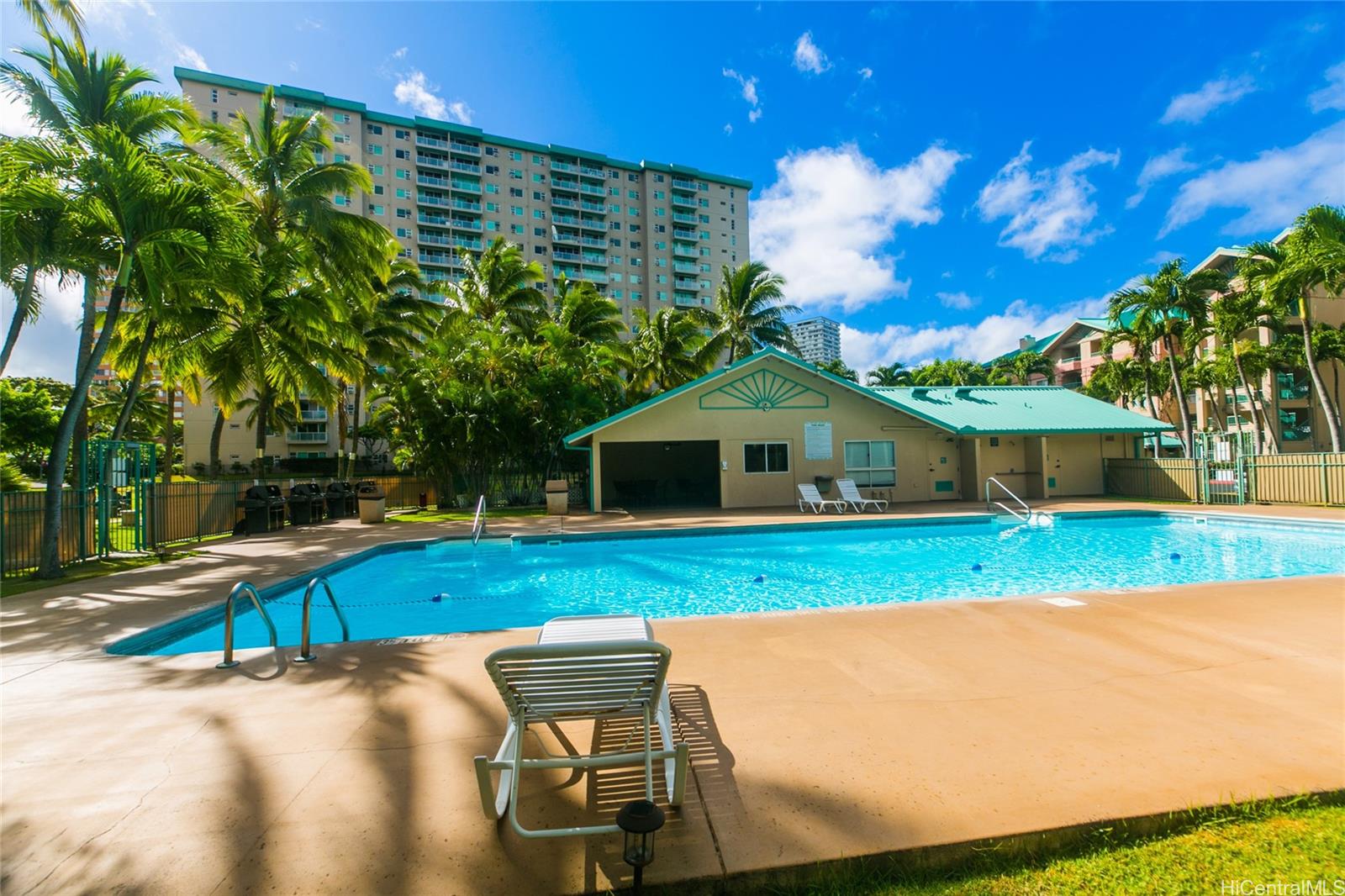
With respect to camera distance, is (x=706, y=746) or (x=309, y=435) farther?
(x=309, y=435)

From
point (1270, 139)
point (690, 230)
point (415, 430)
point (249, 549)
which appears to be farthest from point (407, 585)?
point (690, 230)

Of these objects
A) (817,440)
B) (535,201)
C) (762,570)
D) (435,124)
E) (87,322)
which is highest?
(435,124)

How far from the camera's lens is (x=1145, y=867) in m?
2.18

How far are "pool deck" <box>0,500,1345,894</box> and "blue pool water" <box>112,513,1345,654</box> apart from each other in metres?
2.42

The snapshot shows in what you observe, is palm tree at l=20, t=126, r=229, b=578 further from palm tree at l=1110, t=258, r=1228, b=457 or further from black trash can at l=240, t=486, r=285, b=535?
palm tree at l=1110, t=258, r=1228, b=457

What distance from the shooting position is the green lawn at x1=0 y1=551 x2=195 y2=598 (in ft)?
27.7

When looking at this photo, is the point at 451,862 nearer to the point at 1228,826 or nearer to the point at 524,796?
the point at 524,796

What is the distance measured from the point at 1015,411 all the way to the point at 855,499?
7880 millimetres

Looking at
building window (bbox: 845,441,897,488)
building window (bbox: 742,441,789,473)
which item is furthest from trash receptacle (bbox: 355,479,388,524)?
building window (bbox: 845,441,897,488)

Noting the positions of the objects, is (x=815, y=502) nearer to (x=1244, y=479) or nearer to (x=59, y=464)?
(x=1244, y=479)

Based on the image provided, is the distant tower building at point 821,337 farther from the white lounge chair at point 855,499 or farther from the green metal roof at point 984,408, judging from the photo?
the white lounge chair at point 855,499

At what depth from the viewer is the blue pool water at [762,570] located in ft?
26.5

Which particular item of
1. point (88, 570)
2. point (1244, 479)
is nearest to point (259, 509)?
point (88, 570)

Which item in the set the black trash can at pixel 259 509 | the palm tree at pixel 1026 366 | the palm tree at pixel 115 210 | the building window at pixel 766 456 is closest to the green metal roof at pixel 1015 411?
the building window at pixel 766 456
